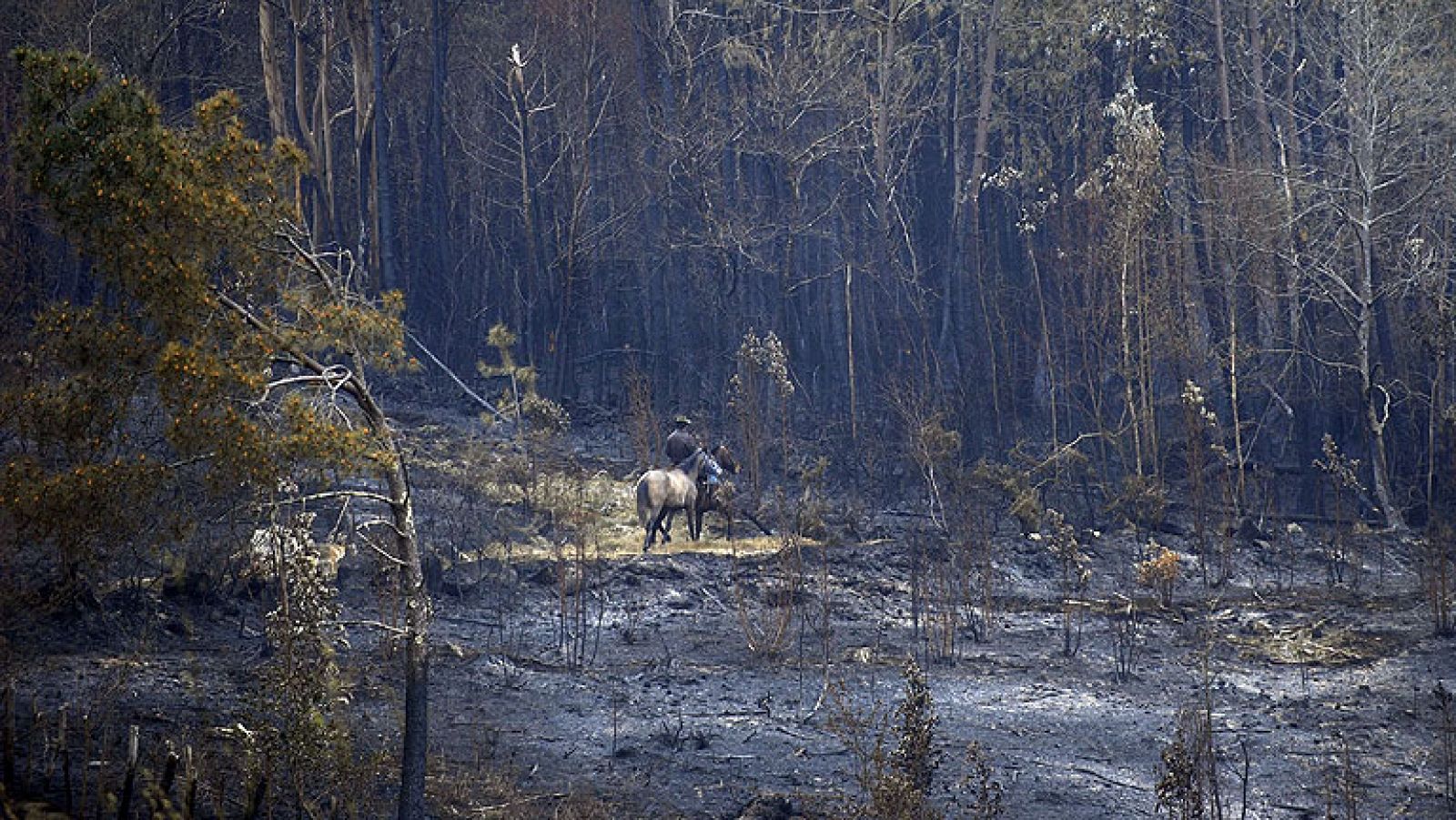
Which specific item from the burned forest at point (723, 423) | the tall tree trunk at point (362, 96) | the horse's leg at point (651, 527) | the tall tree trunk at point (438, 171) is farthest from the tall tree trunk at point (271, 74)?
the horse's leg at point (651, 527)

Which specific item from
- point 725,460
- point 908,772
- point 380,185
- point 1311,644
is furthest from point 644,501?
point 380,185

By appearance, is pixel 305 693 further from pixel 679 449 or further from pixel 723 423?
pixel 723 423

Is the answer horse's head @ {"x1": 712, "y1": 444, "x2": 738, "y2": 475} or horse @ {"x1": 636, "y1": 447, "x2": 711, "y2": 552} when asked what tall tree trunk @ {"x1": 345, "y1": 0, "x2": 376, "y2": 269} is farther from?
horse @ {"x1": 636, "y1": 447, "x2": 711, "y2": 552}

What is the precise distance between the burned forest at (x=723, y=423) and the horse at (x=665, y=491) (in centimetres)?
11

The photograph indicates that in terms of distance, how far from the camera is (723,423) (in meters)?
31.0

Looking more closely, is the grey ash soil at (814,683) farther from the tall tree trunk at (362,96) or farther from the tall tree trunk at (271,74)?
the tall tree trunk at (362,96)

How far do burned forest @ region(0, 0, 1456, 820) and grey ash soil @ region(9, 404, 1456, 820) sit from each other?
0.26ft

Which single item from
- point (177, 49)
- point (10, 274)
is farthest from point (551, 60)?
point (10, 274)

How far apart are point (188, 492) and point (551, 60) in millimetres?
26611

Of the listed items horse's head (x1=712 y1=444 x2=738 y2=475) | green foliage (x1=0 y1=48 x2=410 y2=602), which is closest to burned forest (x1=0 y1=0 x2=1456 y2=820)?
green foliage (x1=0 y1=48 x2=410 y2=602)

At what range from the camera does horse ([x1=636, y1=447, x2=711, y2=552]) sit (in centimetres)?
2075

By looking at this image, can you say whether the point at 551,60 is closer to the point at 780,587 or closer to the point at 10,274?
the point at 10,274

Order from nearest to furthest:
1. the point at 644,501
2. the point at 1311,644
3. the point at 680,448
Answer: the point at 1311,644 → the point at 644,501 → the point at 680,448

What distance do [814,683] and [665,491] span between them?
6.45 m
